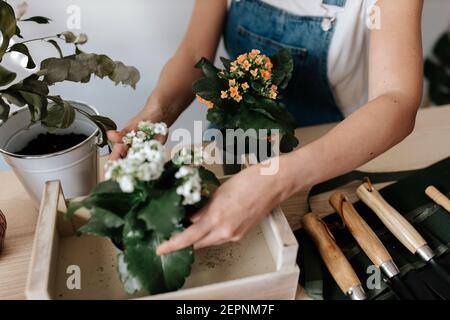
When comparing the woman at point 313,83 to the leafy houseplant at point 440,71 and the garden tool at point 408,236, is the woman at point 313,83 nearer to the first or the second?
the garden tool at point 408,236

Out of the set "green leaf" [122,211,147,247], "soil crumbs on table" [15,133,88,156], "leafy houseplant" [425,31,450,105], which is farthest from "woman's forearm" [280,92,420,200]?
"leafy houseplant" [425,31,450,105]

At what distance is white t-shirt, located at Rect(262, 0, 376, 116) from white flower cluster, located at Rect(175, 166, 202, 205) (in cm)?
59

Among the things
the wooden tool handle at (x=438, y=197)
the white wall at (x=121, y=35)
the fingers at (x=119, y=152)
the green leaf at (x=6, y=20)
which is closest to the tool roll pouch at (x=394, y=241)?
the wooden tool handle at (x=438, y=197)

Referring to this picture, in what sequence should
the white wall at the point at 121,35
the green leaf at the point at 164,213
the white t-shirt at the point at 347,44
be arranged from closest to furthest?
the green leaf at the point at 164,213
the white t-shirt at the point at 347,44
the white wall at the point at 121,35

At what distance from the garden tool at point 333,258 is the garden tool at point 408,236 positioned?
108 millimetres

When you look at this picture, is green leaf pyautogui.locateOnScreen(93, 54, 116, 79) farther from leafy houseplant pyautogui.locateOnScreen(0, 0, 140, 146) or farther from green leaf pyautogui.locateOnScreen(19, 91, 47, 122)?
green leaf pyautogui.locateOnScreen(19, 91, 47, 122)

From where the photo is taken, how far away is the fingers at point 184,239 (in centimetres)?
53

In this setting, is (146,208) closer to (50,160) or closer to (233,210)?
(233,210)

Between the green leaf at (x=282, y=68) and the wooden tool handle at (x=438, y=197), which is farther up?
the green leaf at (x=282, y=68)

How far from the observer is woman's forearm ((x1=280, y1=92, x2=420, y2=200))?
0.63 metres

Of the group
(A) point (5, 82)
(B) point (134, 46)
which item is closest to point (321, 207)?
(A) point (5, 82)

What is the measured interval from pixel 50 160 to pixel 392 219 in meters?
0.60

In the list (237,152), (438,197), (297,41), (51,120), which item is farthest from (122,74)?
(438,197)

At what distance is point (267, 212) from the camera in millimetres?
610
